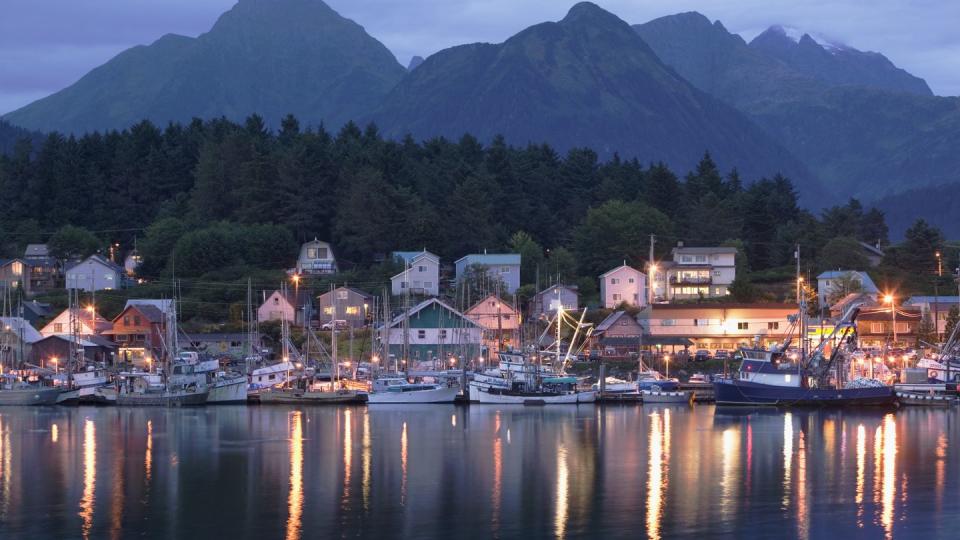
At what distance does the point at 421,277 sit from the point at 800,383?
105 feet

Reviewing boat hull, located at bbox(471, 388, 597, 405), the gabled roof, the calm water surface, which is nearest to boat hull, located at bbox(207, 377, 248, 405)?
the calm water surface

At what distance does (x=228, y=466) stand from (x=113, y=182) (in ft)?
224

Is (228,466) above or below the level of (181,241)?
below

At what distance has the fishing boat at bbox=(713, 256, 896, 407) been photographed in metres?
57.6

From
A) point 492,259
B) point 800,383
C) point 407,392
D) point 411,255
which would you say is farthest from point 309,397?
point 492,259

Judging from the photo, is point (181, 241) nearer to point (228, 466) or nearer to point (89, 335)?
point (89, 335)

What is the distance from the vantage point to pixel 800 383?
5875cm

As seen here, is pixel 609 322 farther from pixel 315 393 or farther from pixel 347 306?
pixel 315 393

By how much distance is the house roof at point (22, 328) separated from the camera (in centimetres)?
7044

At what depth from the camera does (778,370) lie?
59000 millimetres

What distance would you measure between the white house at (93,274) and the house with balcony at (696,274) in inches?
1381

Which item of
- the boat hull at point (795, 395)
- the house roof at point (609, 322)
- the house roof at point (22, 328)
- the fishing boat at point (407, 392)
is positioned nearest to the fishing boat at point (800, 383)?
the boat hull at point (795, 395)

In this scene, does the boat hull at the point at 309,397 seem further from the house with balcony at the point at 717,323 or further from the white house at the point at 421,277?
the white house at the point at 421,277

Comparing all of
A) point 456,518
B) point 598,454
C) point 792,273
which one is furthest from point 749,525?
point 792,273
